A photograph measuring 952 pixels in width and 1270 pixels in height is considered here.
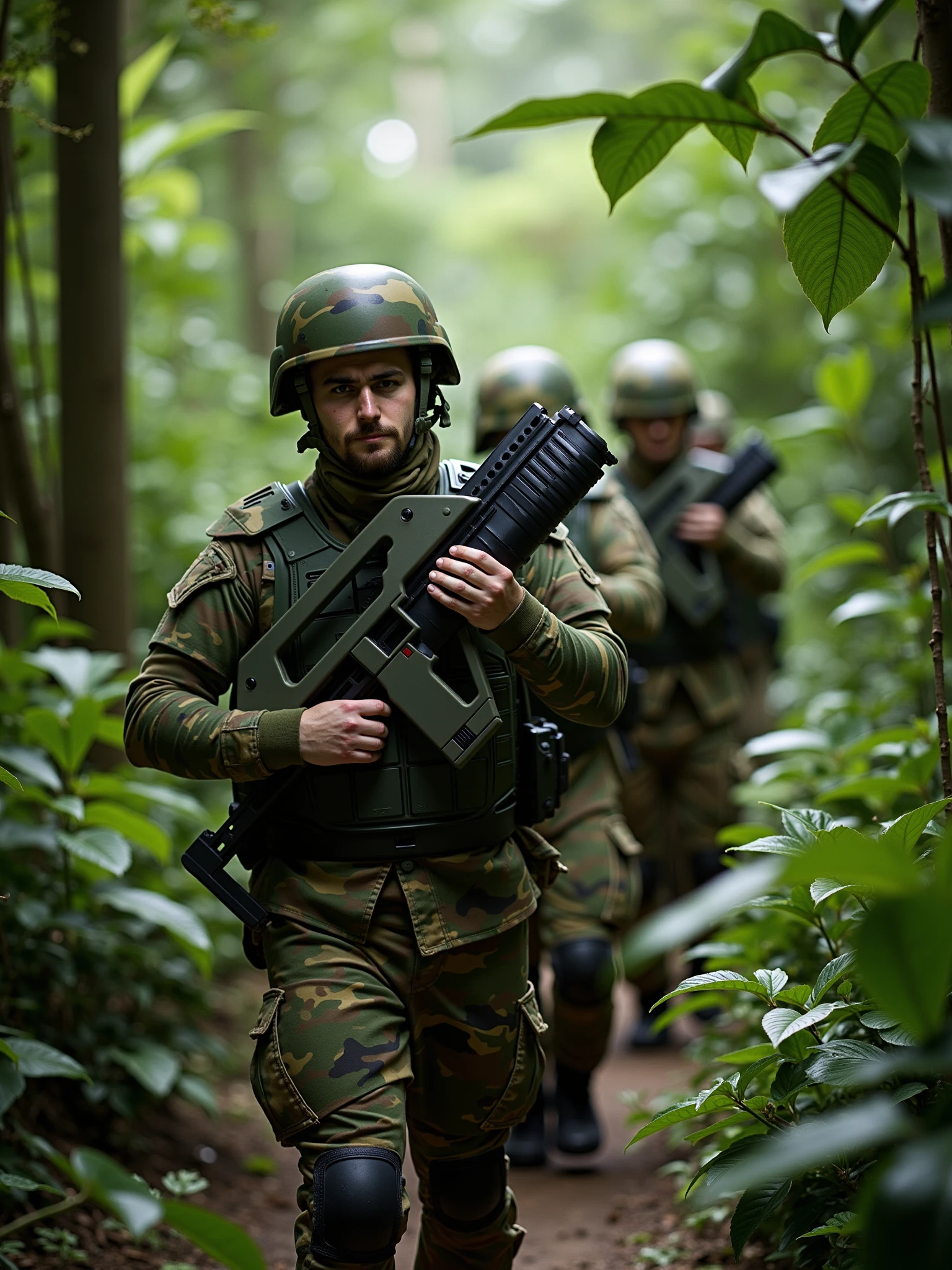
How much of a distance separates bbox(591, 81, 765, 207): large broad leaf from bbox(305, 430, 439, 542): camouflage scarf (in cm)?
76

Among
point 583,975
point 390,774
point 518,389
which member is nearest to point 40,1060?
point 390,774

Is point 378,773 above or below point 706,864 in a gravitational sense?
above

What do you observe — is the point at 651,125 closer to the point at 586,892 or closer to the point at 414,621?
the point at 414,621

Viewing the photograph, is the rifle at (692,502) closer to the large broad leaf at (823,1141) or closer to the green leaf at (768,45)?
the green leaf at (768,45)

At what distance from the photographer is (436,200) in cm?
1612

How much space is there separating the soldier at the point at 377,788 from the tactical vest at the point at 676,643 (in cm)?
250

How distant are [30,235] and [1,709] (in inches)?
198

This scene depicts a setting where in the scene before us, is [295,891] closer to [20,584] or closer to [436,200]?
Answer: [20,584]

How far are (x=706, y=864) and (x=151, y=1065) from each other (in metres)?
2.59

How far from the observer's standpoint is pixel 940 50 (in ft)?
7.16

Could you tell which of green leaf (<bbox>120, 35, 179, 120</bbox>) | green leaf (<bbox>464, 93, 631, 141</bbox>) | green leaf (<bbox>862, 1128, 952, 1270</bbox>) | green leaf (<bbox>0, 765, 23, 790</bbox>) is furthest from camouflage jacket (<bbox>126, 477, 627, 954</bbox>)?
green leaf (<bbox>120, 35, 179, 120</bbox>)

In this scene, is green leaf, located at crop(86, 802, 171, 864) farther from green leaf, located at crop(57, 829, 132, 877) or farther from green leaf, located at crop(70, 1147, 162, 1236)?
green leaf, located at crop(70, 1147, 162, 1236)

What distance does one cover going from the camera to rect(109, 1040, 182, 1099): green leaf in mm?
3348

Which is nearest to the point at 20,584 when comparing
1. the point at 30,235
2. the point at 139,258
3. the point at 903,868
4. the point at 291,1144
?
the point at 291,1144
